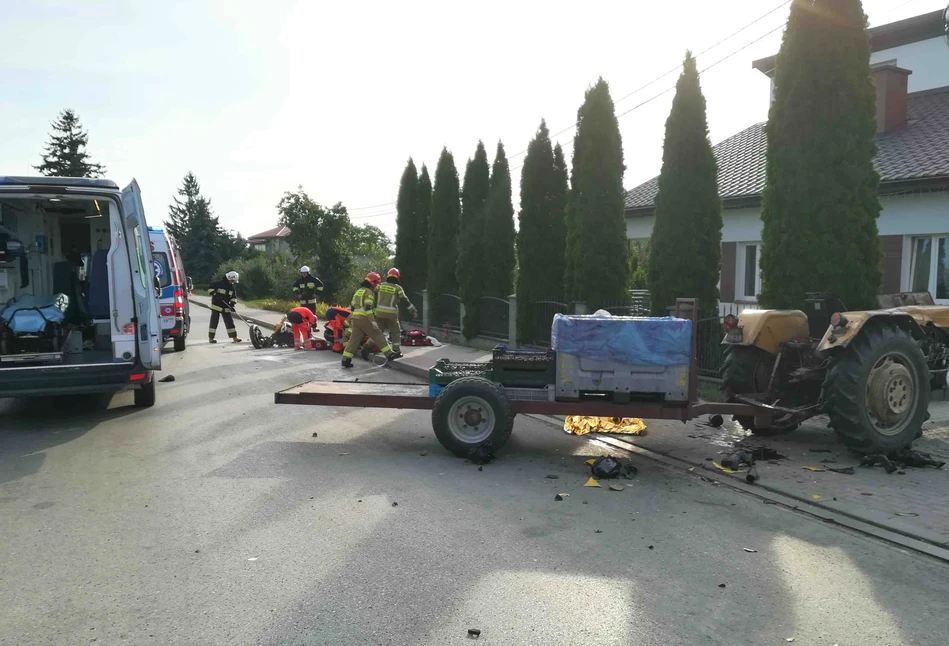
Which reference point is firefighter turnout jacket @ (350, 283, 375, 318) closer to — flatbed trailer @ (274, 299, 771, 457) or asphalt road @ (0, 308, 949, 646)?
asphalt road @ (0, 308, 949, 646)

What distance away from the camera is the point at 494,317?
17484mm

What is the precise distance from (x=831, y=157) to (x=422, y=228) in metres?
14.6

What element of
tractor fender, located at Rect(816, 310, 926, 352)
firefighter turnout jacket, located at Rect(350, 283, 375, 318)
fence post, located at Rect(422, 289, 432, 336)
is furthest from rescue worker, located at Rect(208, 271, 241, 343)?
tractor fender, located at Rect(816, 310, 926, 352)

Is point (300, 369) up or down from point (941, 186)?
down

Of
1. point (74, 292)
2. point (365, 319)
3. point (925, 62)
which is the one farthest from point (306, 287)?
point (925, 62)

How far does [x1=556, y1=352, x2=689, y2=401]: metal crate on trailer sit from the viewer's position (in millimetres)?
6715

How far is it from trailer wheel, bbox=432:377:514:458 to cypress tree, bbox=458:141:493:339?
11087 mm

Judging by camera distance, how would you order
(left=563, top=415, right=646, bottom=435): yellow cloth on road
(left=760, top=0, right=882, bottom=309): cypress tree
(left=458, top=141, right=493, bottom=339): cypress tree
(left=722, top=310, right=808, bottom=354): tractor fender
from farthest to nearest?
(left=458, top=141, right=493, bottom=339): cypress tree, (left=760, top=0, right=882, bottom=309): cypress tree, (left=563, top=415, right=646, bottom=435): yellow cloth on road, (left=722, top=310, right=808, bottom=354): tractor fender

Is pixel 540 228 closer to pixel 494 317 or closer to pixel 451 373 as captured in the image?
pixel 494 317

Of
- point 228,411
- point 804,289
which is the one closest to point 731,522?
point 804,289

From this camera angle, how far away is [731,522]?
5.25m

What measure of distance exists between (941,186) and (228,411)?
41.7ft

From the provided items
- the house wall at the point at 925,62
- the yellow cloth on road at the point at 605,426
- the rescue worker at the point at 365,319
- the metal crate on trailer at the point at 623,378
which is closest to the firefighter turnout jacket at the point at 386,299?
the rescue worker at the point at 365,319

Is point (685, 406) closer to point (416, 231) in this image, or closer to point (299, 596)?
point (299, 596)
